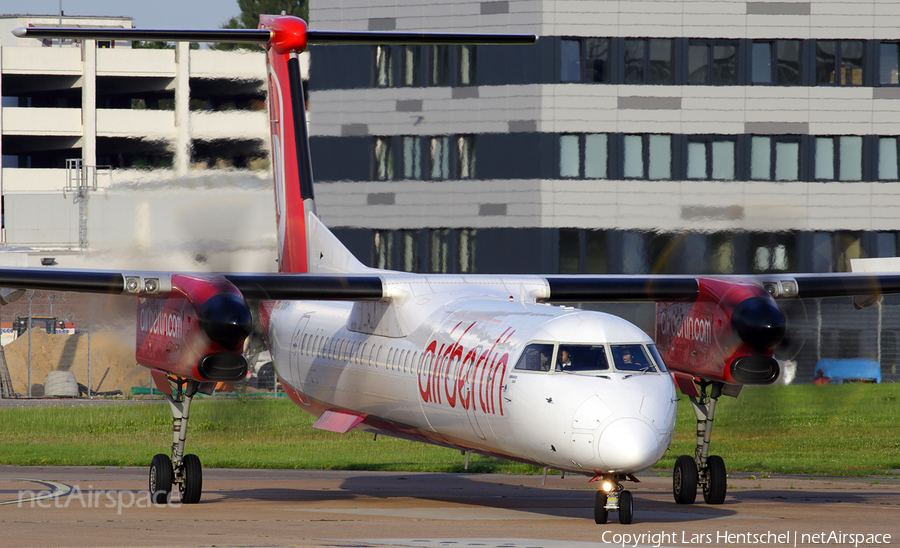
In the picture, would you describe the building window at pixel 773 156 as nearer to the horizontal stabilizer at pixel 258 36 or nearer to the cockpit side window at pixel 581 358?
the horizontal stabilizer at pixel 258 36

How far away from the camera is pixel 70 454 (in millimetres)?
28688

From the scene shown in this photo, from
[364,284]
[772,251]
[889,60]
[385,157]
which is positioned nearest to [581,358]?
[364,284]

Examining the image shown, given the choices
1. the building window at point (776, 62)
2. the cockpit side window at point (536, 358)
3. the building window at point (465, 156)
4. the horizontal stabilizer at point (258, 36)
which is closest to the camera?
the cockpit side window at point (536, 358)

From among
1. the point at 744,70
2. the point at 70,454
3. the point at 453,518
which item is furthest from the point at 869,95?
the point at 453,518

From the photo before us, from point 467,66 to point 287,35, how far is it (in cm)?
2530

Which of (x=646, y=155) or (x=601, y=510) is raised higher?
(x=646, y=155)

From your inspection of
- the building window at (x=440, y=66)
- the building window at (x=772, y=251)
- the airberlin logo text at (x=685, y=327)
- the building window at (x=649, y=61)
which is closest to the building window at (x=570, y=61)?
the building window at (x=649, y=61)

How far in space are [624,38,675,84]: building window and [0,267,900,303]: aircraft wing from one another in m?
29.1

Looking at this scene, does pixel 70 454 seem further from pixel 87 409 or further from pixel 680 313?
pixel 680 313

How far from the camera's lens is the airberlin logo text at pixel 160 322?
1719 cm

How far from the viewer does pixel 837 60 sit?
46781mm

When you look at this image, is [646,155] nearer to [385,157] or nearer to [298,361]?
[385,157]

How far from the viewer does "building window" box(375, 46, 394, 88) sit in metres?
48.1

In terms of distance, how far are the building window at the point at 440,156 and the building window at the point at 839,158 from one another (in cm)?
1469
